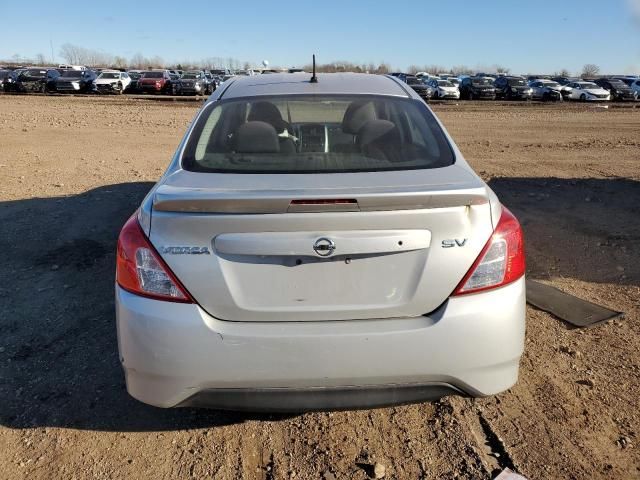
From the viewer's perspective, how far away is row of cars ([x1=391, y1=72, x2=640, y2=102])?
33.2 metres

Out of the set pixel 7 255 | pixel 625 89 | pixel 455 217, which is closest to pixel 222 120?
pixel 455 217

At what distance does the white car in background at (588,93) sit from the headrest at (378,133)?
1360 inches

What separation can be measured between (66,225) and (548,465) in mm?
5269

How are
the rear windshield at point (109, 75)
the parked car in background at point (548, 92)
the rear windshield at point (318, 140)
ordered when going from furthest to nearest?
the rear windshield at point (109, 75), the parked car in background at point (548, 92), the rear windshield at point (318, 140)

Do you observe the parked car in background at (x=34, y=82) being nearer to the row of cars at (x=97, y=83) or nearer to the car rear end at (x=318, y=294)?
the row of cars at (x=97, y=83)

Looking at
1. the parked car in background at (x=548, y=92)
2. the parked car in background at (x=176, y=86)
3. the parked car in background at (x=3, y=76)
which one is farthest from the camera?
the parked car in background at (x=3, y=76)

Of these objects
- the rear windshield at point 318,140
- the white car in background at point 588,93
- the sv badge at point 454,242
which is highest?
the rear windshield at point 318,140

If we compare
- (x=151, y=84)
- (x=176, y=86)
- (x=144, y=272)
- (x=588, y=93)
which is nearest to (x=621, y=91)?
(x=588, y=93)

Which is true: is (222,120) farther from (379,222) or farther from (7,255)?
(7,255)

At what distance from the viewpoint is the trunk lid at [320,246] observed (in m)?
2.21

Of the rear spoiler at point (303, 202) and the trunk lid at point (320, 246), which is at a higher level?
the rear spoiler at point (303, 202)

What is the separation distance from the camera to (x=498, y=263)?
2.36 meters

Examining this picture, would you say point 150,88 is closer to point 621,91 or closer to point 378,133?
point 621,91

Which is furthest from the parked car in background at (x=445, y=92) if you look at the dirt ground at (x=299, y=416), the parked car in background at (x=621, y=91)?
the dirt ground at (x=299, y=416)
